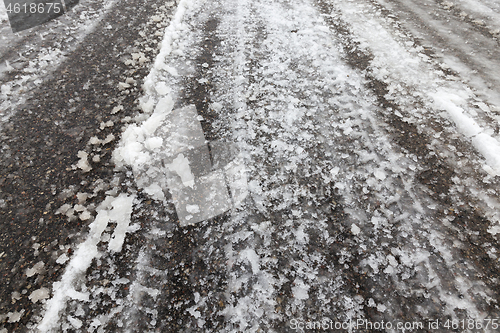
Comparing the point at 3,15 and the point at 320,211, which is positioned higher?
the point at 3,15

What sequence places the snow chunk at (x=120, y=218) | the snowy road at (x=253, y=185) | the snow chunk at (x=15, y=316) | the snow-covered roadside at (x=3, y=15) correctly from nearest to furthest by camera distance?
the snow chunk at (x=15, y=316), the snowy road at (x=253, y=185), the snow chunk at (x=120, y=218), the snow-covered roadside at (x=3, y=15)

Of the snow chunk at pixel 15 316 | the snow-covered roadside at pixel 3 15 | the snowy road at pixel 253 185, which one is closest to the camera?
the snow chunk at pixel 15 316

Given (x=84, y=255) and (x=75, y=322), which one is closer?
(x=75, y=322)

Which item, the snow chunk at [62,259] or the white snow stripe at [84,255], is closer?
the white snow stripe at [84,255]

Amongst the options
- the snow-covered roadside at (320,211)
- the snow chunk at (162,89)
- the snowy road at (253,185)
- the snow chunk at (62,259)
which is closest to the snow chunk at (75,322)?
the snowy road at (253,185)

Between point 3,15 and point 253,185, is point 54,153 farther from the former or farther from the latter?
point 3,15

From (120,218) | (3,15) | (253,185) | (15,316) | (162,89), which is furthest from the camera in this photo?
(3,15)

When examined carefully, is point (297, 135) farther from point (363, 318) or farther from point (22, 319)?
point (22, 319)

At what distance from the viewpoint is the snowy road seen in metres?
1.94

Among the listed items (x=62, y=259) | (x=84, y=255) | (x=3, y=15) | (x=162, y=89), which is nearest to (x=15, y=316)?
(x=62, y=259)

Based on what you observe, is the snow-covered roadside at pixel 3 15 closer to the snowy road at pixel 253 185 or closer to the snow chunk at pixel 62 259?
the snowy road at pixel 253 185

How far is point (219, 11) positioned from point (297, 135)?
3.95 meters

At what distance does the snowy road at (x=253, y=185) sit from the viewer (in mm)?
1936

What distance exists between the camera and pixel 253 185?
2637 millimetres
